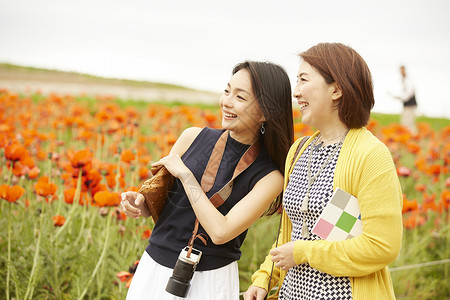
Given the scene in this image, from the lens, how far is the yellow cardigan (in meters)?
1.18

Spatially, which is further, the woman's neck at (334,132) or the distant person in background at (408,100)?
the distant person in background at (408,100)

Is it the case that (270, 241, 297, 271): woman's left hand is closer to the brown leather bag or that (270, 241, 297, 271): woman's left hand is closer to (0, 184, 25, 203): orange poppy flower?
the brown leather bag

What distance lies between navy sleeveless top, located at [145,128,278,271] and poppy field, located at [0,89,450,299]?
13.9 inches

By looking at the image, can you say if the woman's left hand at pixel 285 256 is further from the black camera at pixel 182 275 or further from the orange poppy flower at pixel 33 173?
the orange poppy flower at pixel 33 173

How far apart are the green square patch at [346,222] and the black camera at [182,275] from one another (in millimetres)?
451

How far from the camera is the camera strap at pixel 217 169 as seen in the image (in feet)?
4.95

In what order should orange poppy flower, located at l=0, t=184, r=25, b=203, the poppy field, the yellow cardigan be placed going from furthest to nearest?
the poppy field < orange poppy flower, located at l=0, t=184, r=25, b=203 < the yellow cardigan

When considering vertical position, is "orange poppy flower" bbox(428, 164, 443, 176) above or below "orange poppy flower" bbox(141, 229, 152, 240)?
above

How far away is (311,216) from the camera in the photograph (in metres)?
1.34

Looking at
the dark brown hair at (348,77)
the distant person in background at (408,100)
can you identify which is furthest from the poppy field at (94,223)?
the distant person in background at (408,100)

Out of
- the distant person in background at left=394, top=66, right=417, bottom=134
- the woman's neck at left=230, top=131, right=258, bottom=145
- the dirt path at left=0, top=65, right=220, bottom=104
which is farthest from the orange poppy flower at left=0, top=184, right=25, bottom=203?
the distant person in background at left=394, top=66, right=417, bottom=134

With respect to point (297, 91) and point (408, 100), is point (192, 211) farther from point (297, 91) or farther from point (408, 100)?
point (408, 100)

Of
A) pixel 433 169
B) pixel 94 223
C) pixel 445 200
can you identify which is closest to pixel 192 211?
pixel 94 223

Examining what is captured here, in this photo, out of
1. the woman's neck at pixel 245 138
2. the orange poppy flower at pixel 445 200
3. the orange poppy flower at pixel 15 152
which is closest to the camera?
the woman's neck at pixel 245 138
